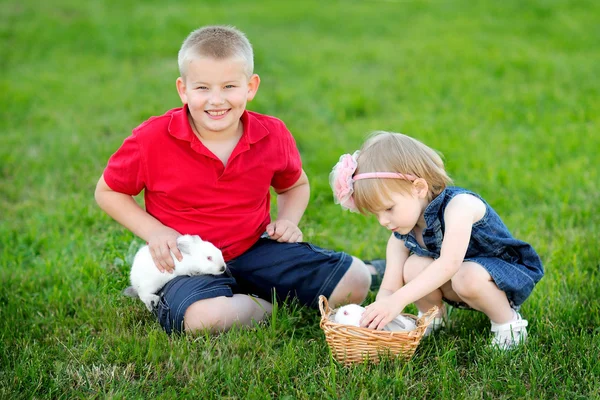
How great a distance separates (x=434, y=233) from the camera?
2.67 metres

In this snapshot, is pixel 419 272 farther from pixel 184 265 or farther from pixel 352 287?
pixel 184 265

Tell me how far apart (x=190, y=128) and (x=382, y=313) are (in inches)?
43.2

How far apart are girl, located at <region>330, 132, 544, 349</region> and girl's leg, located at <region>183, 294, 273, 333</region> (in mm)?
581

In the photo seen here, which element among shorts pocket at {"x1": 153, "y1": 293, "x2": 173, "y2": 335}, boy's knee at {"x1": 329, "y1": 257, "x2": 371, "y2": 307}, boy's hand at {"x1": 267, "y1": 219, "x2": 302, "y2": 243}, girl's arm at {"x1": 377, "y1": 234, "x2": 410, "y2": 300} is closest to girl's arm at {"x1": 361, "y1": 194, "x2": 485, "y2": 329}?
girl's arm at {"x1": 377, "y1": 234, "x2": 410, "y2": 300}

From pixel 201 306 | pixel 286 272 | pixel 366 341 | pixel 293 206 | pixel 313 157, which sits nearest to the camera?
pixel 366 341

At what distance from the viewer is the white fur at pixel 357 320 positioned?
8.45 feet

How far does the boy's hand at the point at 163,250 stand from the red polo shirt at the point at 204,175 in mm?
162

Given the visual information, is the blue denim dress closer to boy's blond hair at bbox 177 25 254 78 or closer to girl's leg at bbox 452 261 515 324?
girl's leg at bbox 452 261 515 324

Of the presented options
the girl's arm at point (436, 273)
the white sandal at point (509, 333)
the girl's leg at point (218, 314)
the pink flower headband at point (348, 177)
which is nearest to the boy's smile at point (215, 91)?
the pink flower headband at point (348, 177)

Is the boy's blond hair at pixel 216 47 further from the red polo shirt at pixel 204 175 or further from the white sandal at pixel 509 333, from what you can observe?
the white sandal at pixel 509 333

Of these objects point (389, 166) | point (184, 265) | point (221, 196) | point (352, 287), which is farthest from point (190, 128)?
point (352, 287)

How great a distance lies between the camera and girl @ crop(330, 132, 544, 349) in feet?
8.25

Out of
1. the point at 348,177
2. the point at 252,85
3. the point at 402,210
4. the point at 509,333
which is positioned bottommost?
the point at 509,333

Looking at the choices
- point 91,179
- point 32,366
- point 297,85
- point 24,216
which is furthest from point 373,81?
point 32,366
